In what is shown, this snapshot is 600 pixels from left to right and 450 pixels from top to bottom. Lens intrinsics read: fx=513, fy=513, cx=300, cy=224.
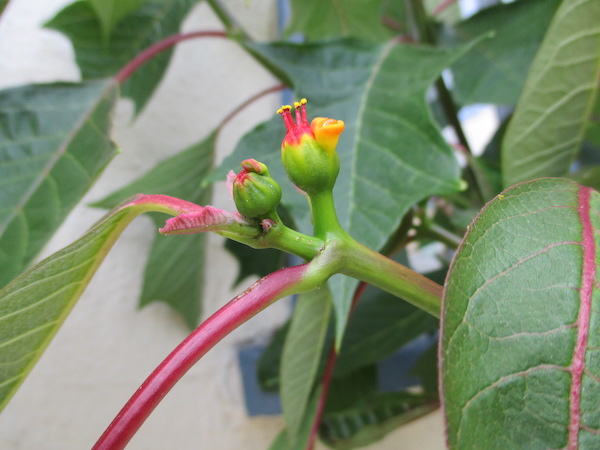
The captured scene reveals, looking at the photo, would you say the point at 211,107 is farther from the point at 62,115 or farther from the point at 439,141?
the point at 439,141

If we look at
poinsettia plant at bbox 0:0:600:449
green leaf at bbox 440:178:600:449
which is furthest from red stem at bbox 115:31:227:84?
green leaf at bbox 440:178:600:449

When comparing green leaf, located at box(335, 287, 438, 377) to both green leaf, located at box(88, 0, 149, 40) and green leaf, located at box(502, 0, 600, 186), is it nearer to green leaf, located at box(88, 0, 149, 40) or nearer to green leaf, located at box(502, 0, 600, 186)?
green leaf, located at box(502, 0, 600, 186)

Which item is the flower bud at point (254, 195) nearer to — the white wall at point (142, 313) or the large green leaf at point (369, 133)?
the large green leaf at point (369, 133)

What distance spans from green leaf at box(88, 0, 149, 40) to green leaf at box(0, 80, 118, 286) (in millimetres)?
80

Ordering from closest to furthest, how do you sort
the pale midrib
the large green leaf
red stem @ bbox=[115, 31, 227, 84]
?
the pale midrib
the large green leaf
red stem @ bbox=[115, 31, 227, 84]

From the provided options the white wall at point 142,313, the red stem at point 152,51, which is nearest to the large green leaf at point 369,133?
the red stem at point 152,51

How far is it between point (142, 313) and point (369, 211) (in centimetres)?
36

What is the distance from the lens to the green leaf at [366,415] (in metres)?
0.43

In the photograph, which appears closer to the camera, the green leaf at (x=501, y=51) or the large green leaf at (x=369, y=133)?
the large green leaf at (x=369, y=133)

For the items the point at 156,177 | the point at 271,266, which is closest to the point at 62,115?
the point at 156,177

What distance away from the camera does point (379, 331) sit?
0.43m

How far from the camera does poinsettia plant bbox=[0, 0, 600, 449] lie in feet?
0.39

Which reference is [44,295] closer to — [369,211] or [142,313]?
[369,211]

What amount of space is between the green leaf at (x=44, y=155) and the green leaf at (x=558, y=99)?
0.73 ft
